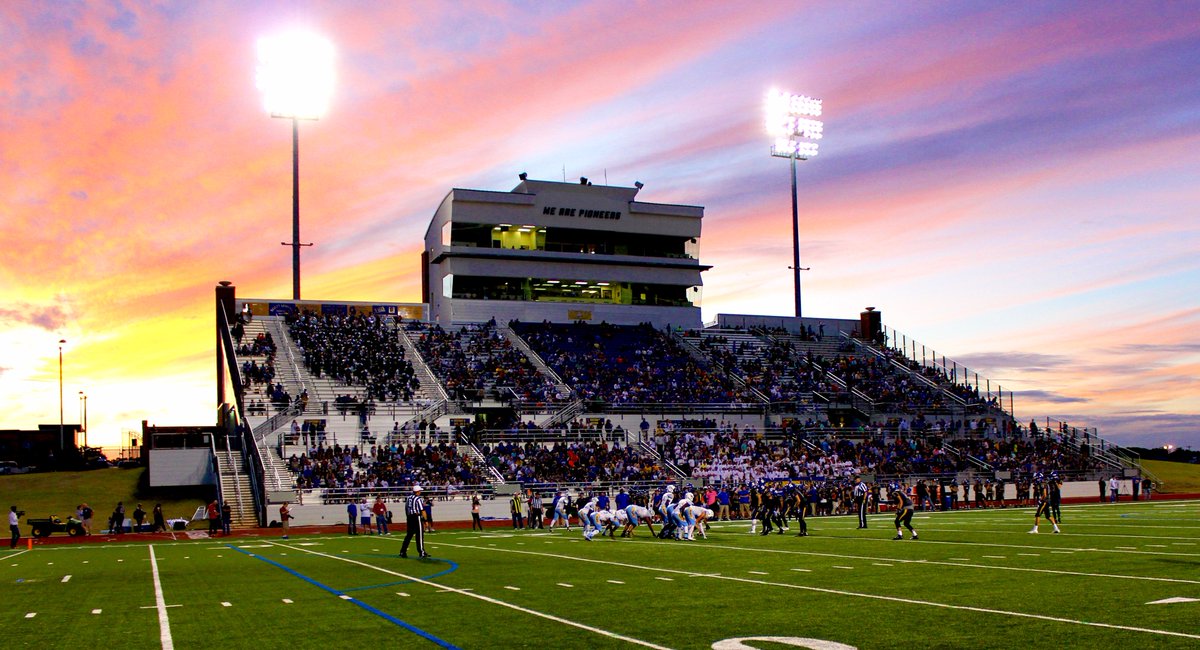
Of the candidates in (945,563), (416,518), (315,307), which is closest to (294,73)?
(315,307)

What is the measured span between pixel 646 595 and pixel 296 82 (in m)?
49.5

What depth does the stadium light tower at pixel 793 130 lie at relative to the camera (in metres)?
68.5

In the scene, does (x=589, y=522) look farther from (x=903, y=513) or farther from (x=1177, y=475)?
(x=1177, y=475)

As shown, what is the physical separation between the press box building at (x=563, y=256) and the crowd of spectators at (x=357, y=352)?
20.4 feet

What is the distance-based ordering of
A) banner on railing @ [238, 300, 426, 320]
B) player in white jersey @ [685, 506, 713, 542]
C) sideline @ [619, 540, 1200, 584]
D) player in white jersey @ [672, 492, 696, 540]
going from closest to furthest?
sideline @ [619, 540, 1200, 584] < player in white jersey @ [685, 506, 713, 542] < player in white jersey @ [672, 492, 696, 540] < banner on railing @ [238, 300, 426, 320]

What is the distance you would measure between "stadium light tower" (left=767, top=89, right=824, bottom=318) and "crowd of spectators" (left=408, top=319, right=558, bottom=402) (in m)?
20.5

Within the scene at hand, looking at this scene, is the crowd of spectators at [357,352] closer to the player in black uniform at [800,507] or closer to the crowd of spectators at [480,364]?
the crowd of spectators at [480,364]

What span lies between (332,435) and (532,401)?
10115 mm

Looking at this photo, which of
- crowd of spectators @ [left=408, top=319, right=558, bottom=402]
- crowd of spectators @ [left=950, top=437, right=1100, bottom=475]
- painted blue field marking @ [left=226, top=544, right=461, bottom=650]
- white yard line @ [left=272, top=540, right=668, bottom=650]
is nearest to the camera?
white yard line @ [left=272, top=540, right=668, bottom=650]

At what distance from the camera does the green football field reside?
11.3 m

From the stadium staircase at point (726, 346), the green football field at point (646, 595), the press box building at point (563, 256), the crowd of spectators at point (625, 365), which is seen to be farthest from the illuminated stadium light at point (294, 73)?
the green football field at point (646, 595)

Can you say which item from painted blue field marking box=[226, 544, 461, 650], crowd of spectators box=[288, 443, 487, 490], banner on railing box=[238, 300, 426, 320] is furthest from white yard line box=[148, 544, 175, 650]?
banner on railing box=[238, 300, 426, 320]

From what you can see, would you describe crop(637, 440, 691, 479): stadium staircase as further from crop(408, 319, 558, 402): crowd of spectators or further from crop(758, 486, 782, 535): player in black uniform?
crop(758, 486, 782, 535): player in black uniform

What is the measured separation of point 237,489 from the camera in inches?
1737
